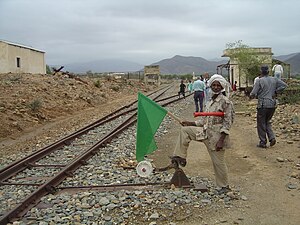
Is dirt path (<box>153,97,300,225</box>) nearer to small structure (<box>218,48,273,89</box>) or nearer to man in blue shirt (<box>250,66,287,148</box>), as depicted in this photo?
man in blue shirt (<box>250,66,287,148</box>)

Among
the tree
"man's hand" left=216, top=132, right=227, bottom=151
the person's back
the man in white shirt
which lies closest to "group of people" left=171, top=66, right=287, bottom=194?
"man's hand" left=216, top=132, right=227, bottom=151

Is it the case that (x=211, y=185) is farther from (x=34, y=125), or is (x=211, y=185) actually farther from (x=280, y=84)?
(x=34, y=125)

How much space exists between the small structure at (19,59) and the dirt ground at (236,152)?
46.6 ft

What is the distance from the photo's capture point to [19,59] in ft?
123

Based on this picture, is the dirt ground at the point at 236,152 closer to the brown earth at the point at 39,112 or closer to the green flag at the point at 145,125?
the brown earth at the point at 39,112

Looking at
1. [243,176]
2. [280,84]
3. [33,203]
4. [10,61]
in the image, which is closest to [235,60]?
[10,61]

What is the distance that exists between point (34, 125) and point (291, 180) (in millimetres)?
11533

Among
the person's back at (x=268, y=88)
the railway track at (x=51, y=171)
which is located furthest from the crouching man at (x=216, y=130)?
the person's back at (x=268, y=88)

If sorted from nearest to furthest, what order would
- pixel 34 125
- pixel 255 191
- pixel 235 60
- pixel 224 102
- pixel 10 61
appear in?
1. pixel 224 102
2. pixel 255 191
3. pixel 34 125
4. pixel 235 60
5. pixel 10 61

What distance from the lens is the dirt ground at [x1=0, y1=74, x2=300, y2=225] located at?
16.8 feet

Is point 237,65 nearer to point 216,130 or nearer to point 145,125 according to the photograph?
point 145,125

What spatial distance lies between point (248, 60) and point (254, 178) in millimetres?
24630

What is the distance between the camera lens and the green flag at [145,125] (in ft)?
20.3

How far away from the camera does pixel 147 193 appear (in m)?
5.84
